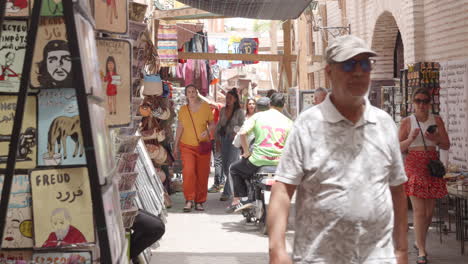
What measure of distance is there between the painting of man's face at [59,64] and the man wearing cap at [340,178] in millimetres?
1022

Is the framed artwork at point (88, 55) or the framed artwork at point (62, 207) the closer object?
the framed artwork at point (88, 55)

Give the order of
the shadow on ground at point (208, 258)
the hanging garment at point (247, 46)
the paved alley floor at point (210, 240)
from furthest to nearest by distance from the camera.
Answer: the hanging garment at point (247, 46), the paved alley floor at point (210, 240), the shadow on ground at point (208, 258)

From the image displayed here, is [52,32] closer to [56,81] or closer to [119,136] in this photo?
[56,81]

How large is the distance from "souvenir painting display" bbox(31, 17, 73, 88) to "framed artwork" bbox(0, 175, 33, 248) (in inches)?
17.3

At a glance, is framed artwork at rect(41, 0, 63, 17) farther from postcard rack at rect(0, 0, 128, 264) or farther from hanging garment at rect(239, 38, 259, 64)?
hanging garment at rect(239, 38, 259, 64)

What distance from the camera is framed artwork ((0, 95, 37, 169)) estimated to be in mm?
3861

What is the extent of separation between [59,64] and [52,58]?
43 millimetres

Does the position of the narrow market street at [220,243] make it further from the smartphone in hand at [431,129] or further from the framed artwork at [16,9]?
the framed artwork at [16,9]

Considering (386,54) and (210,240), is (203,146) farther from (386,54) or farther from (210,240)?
(386,54)

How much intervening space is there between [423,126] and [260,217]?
3080 mm

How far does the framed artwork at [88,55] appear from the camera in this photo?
3.58m

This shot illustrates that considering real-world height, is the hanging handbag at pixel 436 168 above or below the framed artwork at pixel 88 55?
below

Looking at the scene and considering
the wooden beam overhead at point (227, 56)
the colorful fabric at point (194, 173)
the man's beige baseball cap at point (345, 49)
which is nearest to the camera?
the man's beige baseball cap at point (345, 49)

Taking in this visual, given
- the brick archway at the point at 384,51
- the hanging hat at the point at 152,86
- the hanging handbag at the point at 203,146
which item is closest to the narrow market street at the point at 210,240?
the hanging handbag at the point at 203,146
